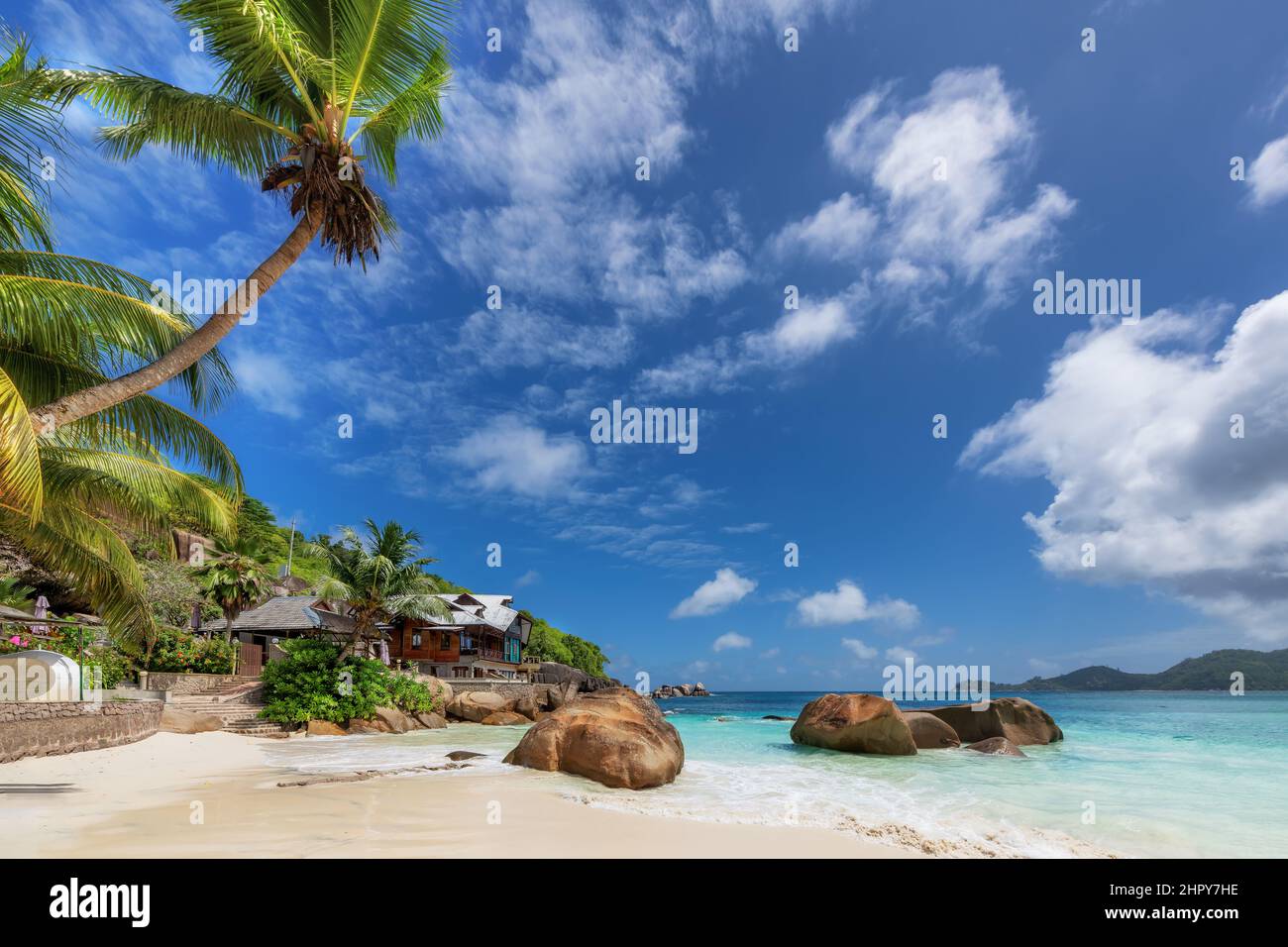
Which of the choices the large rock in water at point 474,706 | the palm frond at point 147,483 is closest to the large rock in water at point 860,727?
the palm frond at point 147,483

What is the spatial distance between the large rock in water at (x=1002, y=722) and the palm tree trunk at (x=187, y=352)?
2251cm

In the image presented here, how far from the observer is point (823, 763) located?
56.2 ft

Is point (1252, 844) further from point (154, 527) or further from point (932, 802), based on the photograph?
point (154, 527)

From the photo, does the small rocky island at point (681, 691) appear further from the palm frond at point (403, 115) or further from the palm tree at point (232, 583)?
the palm frond at point (403, 115)

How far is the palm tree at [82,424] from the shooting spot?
260 inches

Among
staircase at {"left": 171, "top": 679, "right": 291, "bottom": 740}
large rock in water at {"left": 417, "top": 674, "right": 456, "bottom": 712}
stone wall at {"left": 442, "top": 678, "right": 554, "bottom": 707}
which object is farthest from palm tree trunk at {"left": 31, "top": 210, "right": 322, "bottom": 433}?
stone wall at {"left": 442, "top": 678, "right": 554, "bottom": 707}

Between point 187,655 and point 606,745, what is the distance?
25.3 metres

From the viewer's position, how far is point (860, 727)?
63.3 feet

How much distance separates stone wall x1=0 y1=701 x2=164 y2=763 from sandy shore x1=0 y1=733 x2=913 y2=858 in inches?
50.0

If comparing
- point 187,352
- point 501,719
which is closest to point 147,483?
point 187,352

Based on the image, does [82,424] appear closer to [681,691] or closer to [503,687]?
[503,687]

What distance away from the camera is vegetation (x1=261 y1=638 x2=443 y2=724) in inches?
900
